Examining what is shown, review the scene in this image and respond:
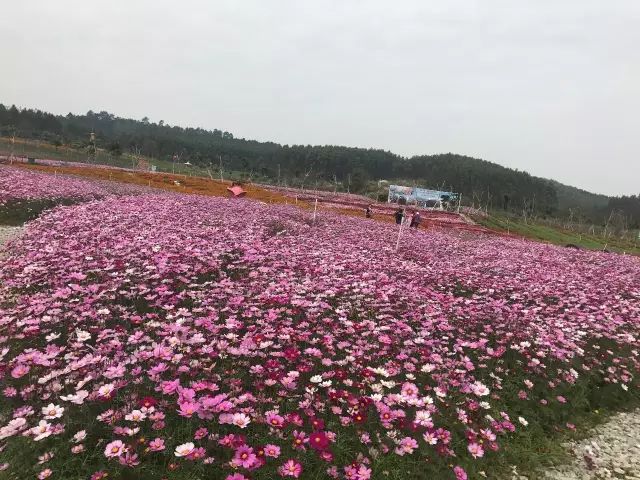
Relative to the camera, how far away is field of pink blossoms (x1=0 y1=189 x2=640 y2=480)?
3912 millimetres

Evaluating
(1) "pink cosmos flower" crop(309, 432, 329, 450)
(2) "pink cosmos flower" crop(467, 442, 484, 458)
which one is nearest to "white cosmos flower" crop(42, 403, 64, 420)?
(1) "pink cosmos flower" crop(309, 432, 329, 450)

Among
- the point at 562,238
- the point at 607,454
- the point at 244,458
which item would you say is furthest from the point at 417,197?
the point at 244,458

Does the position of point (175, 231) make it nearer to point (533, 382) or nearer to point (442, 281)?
point (442, 281)

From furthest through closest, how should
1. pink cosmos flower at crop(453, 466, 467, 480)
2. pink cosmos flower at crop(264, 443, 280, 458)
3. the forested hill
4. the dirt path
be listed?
1. the forested hill
2. the dirt path
3. pink cosmos flower at crop(453, 466, 467, 480)
4. pink cosmos flower at crop(264, 443, 280, 458)

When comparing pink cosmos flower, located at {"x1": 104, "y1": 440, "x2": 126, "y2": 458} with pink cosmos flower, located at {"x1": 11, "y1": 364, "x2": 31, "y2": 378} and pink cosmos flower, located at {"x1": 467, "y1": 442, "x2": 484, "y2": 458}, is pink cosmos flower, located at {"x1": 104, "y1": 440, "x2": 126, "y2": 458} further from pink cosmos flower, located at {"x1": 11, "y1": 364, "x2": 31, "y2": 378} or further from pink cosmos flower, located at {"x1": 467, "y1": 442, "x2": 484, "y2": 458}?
pink cosmos flower, located at {"x1": 467, "y1": 442, "x2": 484, "y2": 458}

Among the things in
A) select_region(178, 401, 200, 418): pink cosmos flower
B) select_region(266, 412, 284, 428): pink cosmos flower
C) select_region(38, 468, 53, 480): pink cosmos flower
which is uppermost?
select_region(178, 401, 200, 418): pink cosmos flower

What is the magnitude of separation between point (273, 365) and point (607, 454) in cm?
515

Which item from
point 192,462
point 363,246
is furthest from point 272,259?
point 192,462

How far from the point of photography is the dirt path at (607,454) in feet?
18.1

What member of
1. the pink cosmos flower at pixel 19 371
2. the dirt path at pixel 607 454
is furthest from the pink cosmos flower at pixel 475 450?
the pink cosmos flower at pixel 19 371

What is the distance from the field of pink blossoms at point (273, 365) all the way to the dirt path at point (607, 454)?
16.0 inches

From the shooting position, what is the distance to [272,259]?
11.1 meters

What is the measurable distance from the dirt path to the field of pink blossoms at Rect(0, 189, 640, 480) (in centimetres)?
41

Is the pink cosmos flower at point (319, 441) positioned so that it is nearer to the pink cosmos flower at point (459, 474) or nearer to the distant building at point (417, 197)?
the pink cosmos flower at point (459, 474)
